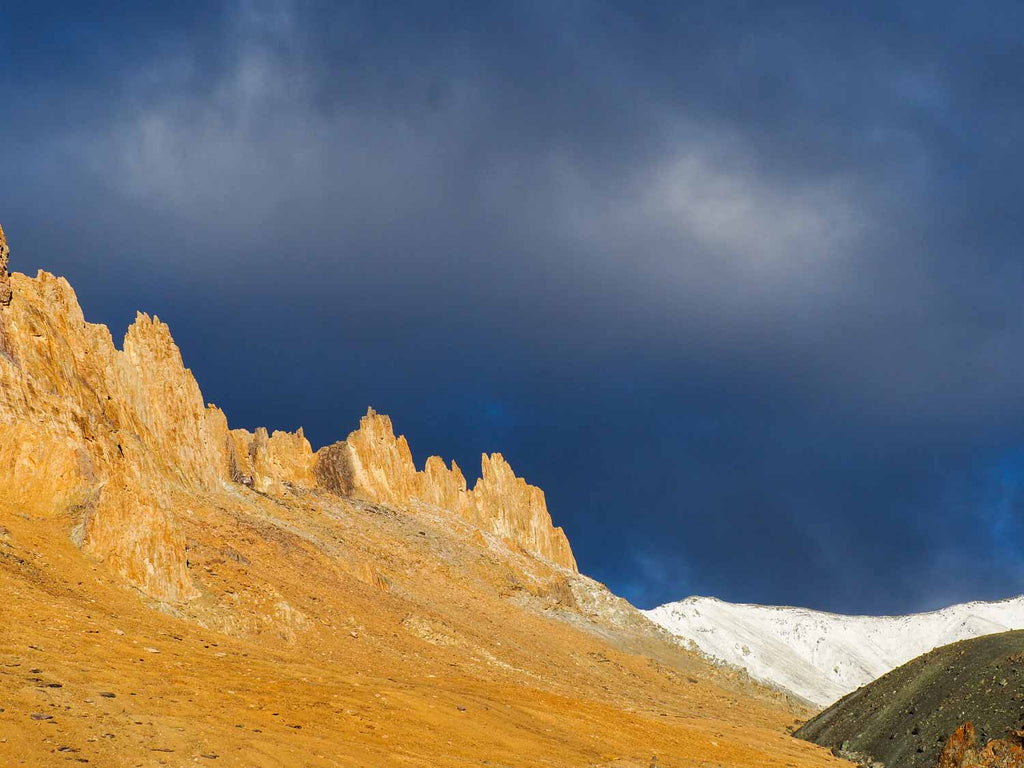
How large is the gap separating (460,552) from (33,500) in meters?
53.8

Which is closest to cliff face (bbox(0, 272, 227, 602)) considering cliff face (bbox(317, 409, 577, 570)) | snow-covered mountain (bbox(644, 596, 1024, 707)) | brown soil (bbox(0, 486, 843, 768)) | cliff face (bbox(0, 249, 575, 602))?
cliff face (bbox(0, 249, 575, 602))

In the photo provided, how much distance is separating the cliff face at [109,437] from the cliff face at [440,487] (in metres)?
16.9

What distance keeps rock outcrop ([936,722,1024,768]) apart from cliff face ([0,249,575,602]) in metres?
26.7

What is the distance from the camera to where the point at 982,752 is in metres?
23.4

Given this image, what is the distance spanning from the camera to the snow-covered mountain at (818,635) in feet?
364

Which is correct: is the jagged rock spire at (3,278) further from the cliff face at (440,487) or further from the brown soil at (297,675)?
the cliff face at (440,487)

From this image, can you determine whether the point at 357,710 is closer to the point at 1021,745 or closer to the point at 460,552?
the point at 1021,745

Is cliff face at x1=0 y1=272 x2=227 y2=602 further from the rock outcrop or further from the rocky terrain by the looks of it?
the rock outcrop

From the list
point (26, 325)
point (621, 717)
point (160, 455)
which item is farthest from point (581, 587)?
point (26, 325)

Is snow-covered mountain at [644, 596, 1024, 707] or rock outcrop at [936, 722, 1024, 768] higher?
snow-covered mountain at [644, 596, 1024, 707]

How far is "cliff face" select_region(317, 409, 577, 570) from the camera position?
9662cm

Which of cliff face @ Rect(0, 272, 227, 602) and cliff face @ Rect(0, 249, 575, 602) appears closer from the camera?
cliff face @ Rect(0, 272, 227, 602)

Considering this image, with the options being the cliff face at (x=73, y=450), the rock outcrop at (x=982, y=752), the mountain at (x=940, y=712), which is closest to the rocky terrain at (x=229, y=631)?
the cliff face at (x=73, y=450)

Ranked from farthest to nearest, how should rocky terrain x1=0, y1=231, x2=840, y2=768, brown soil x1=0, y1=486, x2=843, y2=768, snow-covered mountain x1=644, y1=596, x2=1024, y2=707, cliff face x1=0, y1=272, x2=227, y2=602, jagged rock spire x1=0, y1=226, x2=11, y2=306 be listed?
snow-covered mountain x1=644, y1=596, x2=1024, y2=707 → jagged rock spire x1=0, y1=226, x2=11, y2=306 → cliff face x1=0, y1=272, x2=227, y2=602 → rocky terrain x1=0, y1=231, x2=840, y2=768 → brown soil x1=0, y1=486, x2=843, y2=768
